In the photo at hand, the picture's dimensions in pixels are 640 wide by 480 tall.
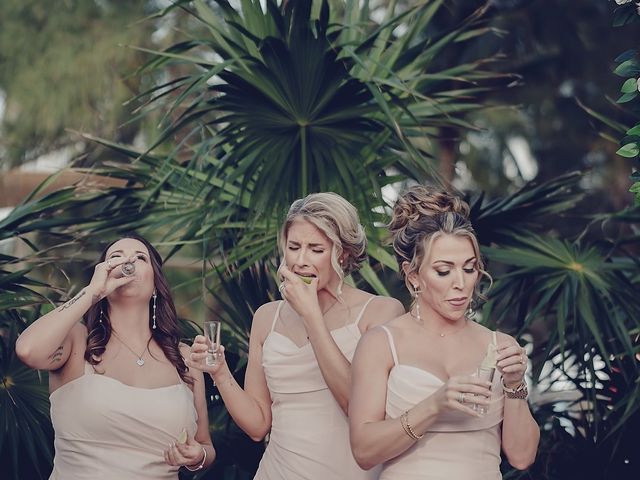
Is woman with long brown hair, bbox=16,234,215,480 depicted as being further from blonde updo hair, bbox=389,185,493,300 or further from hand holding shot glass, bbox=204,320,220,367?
blonde updo hair, bbox=389,185,493,300

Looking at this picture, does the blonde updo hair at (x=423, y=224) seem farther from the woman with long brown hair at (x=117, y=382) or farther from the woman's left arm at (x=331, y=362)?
the woman with long brown hair at (x=117, y=382)

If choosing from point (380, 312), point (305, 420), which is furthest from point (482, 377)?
point (305, 420)

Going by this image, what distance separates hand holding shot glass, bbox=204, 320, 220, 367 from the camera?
353 centimetres

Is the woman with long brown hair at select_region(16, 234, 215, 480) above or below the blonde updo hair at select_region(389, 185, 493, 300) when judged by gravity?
below

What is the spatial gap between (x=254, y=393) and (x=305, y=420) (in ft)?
0.84

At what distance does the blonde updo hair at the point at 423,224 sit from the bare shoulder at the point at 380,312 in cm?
25

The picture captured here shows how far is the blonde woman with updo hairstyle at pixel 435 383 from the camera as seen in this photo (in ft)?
10.9

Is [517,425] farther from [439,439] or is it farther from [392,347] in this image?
[392,347]

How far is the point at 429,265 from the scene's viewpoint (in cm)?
342

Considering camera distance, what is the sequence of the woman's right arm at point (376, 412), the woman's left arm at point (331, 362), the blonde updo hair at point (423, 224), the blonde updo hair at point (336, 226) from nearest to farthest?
the woman's right arm at point (376, 412)
the blonde updo hair at point (423, 224)
the woman's left arm at point (331, 362)
the blonde updo hair at point (336, 226)

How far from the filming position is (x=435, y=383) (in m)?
3.32

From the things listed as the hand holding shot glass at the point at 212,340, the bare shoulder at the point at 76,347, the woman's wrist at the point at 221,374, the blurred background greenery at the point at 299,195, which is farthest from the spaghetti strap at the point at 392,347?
the blurred background greenery at the point at 299,195

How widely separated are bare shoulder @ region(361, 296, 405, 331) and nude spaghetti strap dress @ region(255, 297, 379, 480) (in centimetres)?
2

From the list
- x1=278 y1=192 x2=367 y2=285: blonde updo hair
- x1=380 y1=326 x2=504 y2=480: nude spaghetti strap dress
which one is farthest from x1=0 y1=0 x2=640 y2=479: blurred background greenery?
x1=380 y1=326 x2=504 y2=480: nude spaghetti strap dress
